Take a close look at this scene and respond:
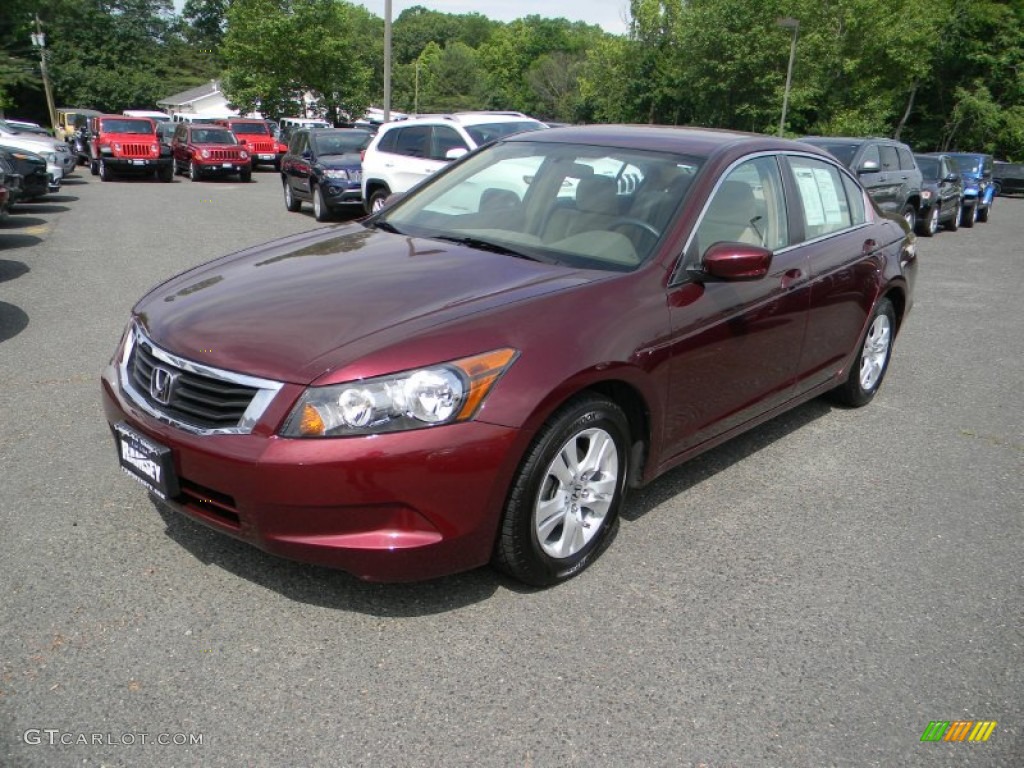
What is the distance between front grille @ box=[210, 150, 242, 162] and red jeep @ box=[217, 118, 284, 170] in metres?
5.29

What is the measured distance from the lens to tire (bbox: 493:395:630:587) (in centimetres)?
304

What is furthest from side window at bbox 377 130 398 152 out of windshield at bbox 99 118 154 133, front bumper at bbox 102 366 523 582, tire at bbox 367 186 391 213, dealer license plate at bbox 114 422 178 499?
windshield at bbox 99 118 154 133

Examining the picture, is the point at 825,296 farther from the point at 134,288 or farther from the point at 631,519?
the point at 134,288

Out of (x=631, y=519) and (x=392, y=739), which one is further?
(x=631, y=519)

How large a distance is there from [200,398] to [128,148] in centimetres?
2382

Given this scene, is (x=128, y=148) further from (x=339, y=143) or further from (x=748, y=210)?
(x=748, y=210)

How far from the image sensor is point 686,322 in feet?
11.8

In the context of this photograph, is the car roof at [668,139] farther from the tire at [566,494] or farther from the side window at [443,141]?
the side window at [443,141]

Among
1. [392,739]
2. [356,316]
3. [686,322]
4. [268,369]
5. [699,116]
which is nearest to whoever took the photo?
[392,739]

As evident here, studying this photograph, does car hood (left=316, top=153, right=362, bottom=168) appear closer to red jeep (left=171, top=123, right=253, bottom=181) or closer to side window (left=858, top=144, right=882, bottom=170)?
side window (left=858, top=144, right=882, bottom=170)

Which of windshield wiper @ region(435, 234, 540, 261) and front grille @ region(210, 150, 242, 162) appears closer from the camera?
windshield wiper @ region(435, 234, 540, 261)

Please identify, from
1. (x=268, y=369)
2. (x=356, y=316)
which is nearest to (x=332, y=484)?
(x=268, y=369)

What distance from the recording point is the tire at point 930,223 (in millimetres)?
16375

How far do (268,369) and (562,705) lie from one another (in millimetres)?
1408
